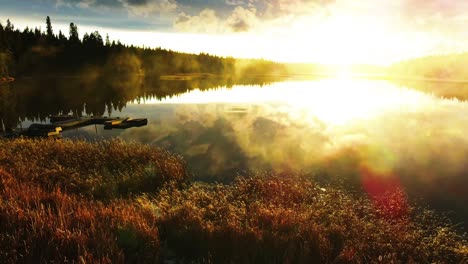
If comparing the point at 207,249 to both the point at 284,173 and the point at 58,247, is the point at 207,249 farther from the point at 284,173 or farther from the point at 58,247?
the point at 284,173

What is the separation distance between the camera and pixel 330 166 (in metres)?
21.7

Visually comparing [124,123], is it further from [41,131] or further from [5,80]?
[5,80]

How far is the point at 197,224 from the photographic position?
1003 cm

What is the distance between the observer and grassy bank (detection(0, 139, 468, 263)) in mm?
7688

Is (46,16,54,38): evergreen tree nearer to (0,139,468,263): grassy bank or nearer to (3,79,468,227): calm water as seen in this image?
(3,79,468,227): calm water

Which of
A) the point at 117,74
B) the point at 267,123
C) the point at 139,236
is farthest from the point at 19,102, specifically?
the point at 117,74

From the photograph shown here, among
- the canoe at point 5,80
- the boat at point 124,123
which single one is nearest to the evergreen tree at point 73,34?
the canoe at point 5,80

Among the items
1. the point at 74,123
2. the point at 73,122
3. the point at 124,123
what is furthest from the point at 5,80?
the point at 124,123

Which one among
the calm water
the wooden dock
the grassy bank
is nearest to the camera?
the grassy bank

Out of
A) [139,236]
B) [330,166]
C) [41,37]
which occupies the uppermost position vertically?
[41,37]

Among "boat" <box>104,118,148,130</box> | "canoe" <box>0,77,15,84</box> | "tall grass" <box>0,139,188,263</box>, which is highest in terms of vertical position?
"canoe" <box>0,77,15,84</box>

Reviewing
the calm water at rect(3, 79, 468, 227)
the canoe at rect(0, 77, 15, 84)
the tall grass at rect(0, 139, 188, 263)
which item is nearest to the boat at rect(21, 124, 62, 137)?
the calm water at rect(3, 79, 468, 227)

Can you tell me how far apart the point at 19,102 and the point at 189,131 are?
1449 inches

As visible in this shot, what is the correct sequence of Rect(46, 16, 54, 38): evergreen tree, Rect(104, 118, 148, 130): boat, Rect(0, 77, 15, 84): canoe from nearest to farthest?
1. Rect(104, 118, 148, 130): boat
2. Rect(0, 77, 15, 84): canoe
3. Rect(46, 16, 54, 38): evergreen tree
